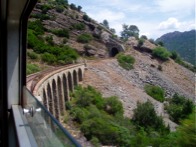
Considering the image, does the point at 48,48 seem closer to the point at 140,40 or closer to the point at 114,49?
the point at 114,49

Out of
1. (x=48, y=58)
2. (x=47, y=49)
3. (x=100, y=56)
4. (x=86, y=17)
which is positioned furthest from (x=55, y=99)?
(x=86, y=17)

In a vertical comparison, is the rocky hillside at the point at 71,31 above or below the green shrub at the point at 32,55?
above

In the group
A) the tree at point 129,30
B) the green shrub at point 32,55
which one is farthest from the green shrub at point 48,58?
the tree at point 129,30

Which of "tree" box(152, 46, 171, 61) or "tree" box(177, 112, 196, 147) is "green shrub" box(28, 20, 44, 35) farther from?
"tree" box(177, 112, 196, 147)

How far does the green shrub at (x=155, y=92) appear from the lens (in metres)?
30.6

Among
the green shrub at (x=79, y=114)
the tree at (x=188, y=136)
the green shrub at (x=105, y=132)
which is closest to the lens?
the tree at (x=188, y=136)

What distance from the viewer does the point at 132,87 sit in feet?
97.3

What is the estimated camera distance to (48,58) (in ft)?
84.9

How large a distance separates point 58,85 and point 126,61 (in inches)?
590

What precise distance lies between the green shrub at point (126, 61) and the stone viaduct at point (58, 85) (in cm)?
745

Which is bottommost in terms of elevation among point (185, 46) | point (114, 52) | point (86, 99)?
point (86, 99)

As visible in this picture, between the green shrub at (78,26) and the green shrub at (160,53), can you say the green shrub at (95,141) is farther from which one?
the green shrub at (160,53)

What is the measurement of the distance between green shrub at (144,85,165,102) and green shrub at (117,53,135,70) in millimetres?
2574

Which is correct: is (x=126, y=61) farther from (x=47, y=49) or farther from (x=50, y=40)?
(x=47, y=49)
